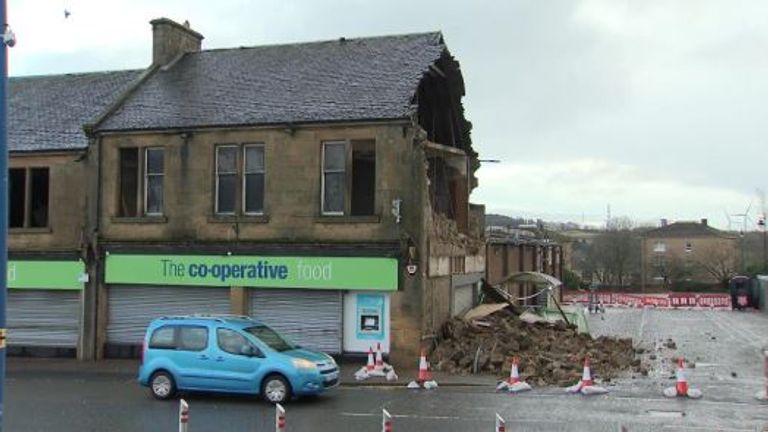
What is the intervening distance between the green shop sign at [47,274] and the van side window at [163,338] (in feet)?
29.8

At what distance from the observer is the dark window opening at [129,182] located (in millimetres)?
25938

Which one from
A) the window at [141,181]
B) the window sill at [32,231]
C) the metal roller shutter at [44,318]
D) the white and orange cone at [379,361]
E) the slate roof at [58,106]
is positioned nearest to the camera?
the white and orange cone at [379,361]

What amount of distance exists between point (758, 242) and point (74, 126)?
351ft

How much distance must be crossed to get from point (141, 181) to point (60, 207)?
2.93m

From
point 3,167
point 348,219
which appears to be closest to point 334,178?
point 348,219

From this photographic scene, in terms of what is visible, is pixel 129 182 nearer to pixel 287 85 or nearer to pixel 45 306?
pixel 45 306

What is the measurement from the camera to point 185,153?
25.0 m

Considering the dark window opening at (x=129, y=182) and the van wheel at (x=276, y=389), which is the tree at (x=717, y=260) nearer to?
the dark window opening at (x=129, y=182)

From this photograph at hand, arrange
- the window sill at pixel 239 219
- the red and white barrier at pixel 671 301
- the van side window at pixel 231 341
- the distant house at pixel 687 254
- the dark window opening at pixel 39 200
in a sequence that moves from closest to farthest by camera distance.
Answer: the van side window at pixel 231 341 → the window sill at pixel 239 219 → the dark window opening at pixel 39 200 → the red and white barrier at pixel 671 301 → the distant house at pixel 687 254

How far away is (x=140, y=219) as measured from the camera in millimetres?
25391

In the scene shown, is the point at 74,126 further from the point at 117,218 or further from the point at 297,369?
the point at 297,369

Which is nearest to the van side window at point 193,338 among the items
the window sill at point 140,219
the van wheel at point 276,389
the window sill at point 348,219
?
the van wheel at point 276,389

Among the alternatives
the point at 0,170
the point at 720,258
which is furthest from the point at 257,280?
the point at 720,258

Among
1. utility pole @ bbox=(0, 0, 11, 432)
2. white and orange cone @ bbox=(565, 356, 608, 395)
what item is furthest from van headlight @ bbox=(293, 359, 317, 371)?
utility pole @ bbox=(0, 0, 11, 432)
